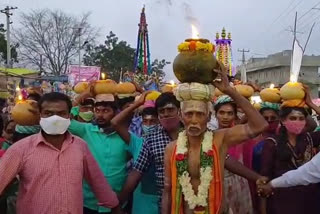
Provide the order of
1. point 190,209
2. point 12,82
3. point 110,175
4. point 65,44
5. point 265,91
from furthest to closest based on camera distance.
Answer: point 65,44 < point 12,82 < point 265,91 < point 110,175 < point 190,209

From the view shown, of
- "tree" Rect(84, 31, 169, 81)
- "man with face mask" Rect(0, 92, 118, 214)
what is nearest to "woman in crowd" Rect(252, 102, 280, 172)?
"man with face mask" Rect(0, 92, 118, 214)

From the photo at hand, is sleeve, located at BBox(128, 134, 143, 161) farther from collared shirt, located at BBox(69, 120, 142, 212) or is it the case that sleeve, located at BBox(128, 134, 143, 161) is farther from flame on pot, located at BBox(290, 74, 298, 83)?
flame on pot, located at BBox(290, 74, 298, 83)

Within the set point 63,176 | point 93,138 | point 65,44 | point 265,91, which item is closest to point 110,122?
point 93,138

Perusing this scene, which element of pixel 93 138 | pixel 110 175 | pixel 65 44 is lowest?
pixel 110 175

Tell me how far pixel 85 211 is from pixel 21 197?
1254mm

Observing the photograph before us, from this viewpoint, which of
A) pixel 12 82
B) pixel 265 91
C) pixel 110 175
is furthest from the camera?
pixel 12 82

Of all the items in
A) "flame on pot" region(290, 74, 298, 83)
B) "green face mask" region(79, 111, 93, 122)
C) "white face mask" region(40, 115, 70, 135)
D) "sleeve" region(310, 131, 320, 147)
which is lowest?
"sleeve" region(310, 131, 320, 147)

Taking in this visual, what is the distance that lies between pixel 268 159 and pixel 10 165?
8.51ft

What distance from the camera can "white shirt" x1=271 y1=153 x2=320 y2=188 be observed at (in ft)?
13.6

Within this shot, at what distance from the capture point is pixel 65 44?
49.2m

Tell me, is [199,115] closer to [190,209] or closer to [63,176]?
[190,209]

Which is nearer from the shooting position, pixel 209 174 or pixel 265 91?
pixel 209 174

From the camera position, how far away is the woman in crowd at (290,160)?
5.27 metres

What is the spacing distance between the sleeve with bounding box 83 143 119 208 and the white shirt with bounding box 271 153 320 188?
4.67 feet
